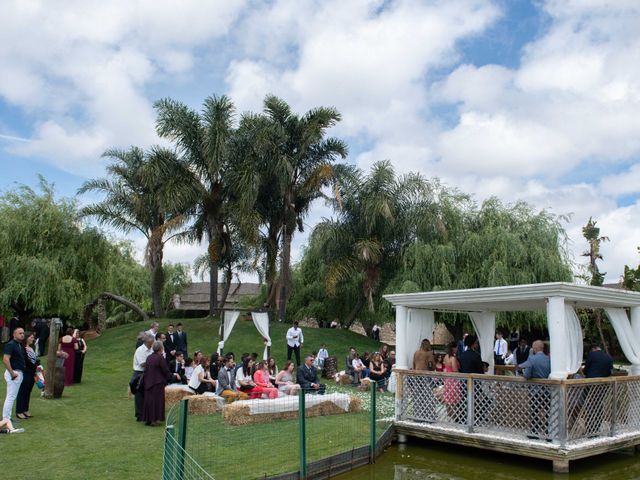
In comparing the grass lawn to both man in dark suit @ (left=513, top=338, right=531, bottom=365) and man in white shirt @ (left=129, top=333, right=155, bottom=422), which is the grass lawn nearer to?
man in white shirt @ (left=129, top=333, right=155, bottom=422)

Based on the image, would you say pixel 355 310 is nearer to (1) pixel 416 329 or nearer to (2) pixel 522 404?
(1) pixel 416 329

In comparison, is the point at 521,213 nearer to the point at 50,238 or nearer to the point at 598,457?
the point at 598,457

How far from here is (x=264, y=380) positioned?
14.6 m

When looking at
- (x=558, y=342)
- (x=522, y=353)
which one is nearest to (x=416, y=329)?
(x=558, y=342)

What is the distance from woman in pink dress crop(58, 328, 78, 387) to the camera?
15812 mm

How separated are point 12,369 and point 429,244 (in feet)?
65.1

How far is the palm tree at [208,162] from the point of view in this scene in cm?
2734

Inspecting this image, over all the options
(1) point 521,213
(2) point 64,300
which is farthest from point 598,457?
(2) point 64,300

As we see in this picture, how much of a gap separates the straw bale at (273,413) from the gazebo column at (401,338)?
1503mm

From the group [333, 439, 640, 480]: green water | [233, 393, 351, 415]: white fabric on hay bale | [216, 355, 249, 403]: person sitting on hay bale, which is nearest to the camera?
[333, 439, 640, 480]: green water

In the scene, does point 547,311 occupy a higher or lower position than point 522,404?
higher

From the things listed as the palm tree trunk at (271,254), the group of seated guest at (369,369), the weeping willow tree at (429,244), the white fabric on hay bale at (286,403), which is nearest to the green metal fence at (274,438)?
the white fabric on hay bale at (286,403)

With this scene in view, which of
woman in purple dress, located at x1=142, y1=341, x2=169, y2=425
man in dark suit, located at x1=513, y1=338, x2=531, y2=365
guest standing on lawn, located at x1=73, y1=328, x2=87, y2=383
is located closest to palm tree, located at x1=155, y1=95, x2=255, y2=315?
guest standing on lawn, located at x1=73, y1=328, x2=87, y2=383

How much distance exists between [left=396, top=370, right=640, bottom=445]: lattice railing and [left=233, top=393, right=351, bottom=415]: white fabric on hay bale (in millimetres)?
1439
